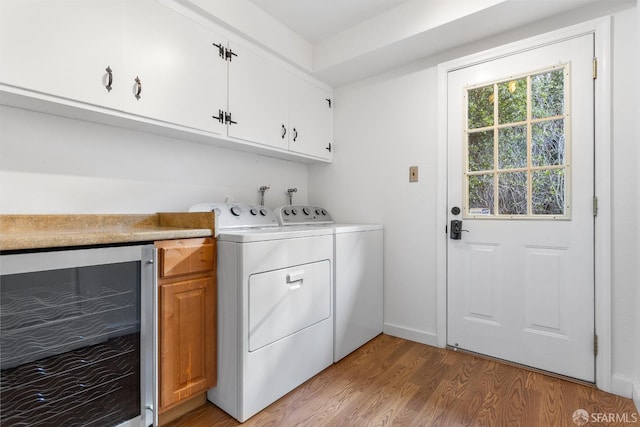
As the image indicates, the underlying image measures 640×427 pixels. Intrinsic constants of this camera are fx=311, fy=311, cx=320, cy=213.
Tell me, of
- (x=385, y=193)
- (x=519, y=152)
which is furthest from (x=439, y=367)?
(x=519, y=152)

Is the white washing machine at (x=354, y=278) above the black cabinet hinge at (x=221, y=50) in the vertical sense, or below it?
below

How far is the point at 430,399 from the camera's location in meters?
1.67

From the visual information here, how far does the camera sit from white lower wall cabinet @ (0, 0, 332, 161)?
4.21 ft

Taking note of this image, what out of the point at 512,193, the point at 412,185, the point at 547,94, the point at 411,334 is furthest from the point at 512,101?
the point at 411,334

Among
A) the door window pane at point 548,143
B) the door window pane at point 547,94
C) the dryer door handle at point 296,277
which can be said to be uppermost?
the door window pane at point 547,94

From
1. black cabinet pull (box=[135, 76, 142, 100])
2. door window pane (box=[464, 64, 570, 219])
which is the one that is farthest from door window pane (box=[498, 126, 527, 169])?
black cabinet pull (box=[135, 76, 142, 100])

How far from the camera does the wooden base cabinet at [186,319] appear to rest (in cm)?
142

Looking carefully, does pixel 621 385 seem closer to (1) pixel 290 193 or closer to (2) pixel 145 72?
(1) pixel 290 193

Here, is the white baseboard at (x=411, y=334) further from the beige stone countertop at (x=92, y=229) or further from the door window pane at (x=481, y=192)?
the beige stone countertop at (x=92, y=229)

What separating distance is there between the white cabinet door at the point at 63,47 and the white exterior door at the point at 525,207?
2.11 m

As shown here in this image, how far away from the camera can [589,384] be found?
177 cm

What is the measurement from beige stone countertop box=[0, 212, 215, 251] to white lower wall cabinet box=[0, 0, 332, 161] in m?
0.53

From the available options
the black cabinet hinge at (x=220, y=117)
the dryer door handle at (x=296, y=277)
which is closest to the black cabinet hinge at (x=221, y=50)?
the black cabinet hinge at (x=220, y=117)

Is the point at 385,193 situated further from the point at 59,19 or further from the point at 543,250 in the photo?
the point at 59,19
